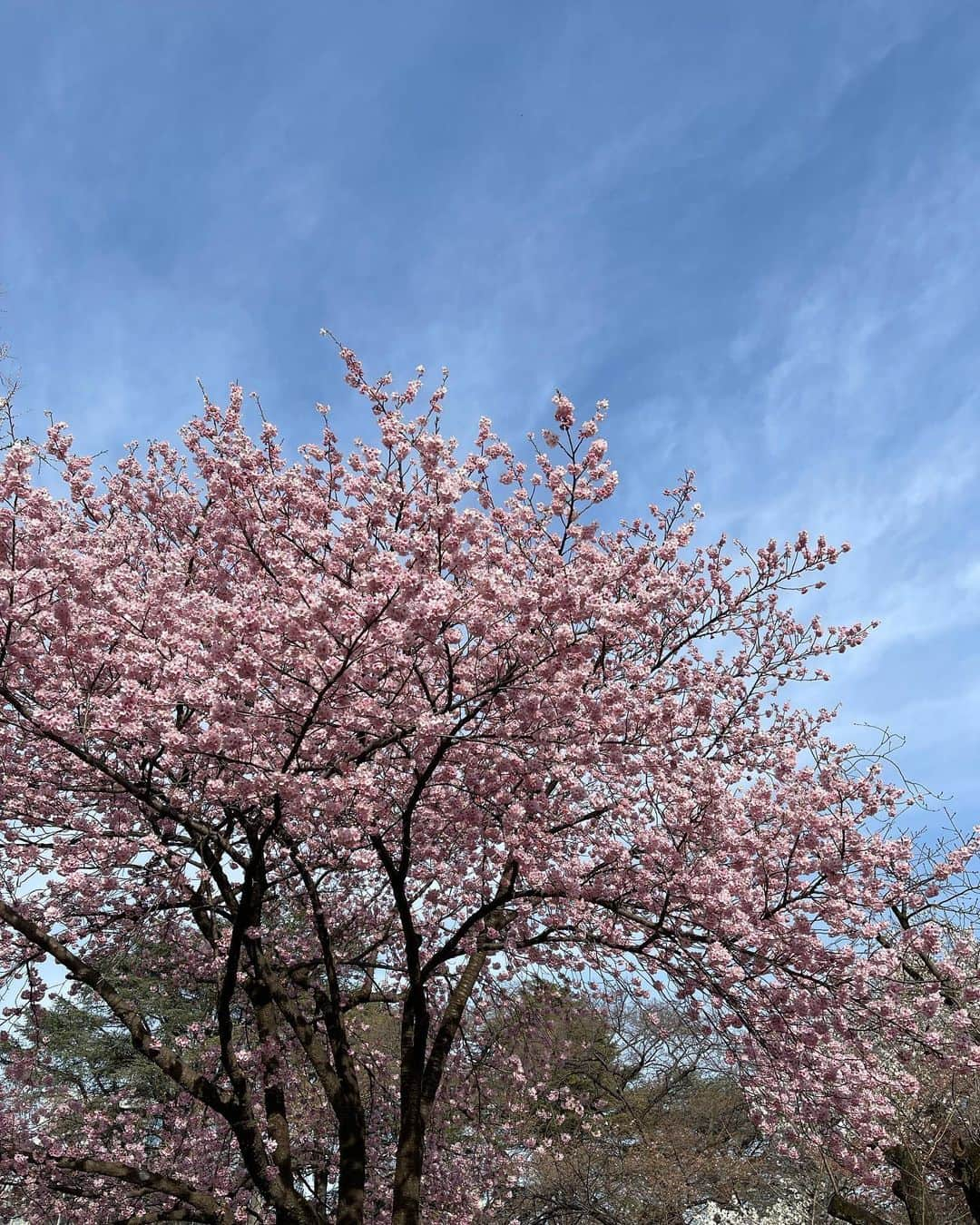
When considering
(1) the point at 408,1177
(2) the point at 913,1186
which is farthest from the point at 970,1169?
(1) the point at 408,1177

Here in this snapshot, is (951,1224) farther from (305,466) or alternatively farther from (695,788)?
(305,466)

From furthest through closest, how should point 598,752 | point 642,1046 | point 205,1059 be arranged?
point 642,1046
point 205,1059
point 598,752

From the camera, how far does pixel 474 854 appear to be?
908cm

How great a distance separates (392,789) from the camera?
25.1ft

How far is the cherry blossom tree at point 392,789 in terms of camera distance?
22.1ft

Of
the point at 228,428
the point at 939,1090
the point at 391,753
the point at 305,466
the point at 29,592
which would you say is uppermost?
the point at 228,428

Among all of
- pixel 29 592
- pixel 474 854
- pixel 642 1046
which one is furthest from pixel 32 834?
pixel 642 1046

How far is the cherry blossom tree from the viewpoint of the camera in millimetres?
6750

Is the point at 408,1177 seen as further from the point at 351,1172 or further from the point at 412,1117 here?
the point at 351,1172

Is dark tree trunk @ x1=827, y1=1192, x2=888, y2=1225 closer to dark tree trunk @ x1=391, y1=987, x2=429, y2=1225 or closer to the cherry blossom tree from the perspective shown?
the cherry blossom tree

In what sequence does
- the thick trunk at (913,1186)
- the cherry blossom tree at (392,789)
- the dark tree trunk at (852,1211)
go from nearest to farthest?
the cherry blossom tree at (392,789) < the thick trunk at (913,1186) < the dark tree trunk at (852,1211)

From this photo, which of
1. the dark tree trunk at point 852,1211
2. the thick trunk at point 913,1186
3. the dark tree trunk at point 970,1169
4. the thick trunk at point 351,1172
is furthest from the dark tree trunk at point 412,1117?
the dark tree trunk at point 970,1169

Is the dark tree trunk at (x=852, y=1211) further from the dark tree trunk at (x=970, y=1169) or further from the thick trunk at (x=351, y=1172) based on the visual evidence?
the thick trunk at (x=351, y=1172)

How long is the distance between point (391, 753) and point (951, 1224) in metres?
9.79
